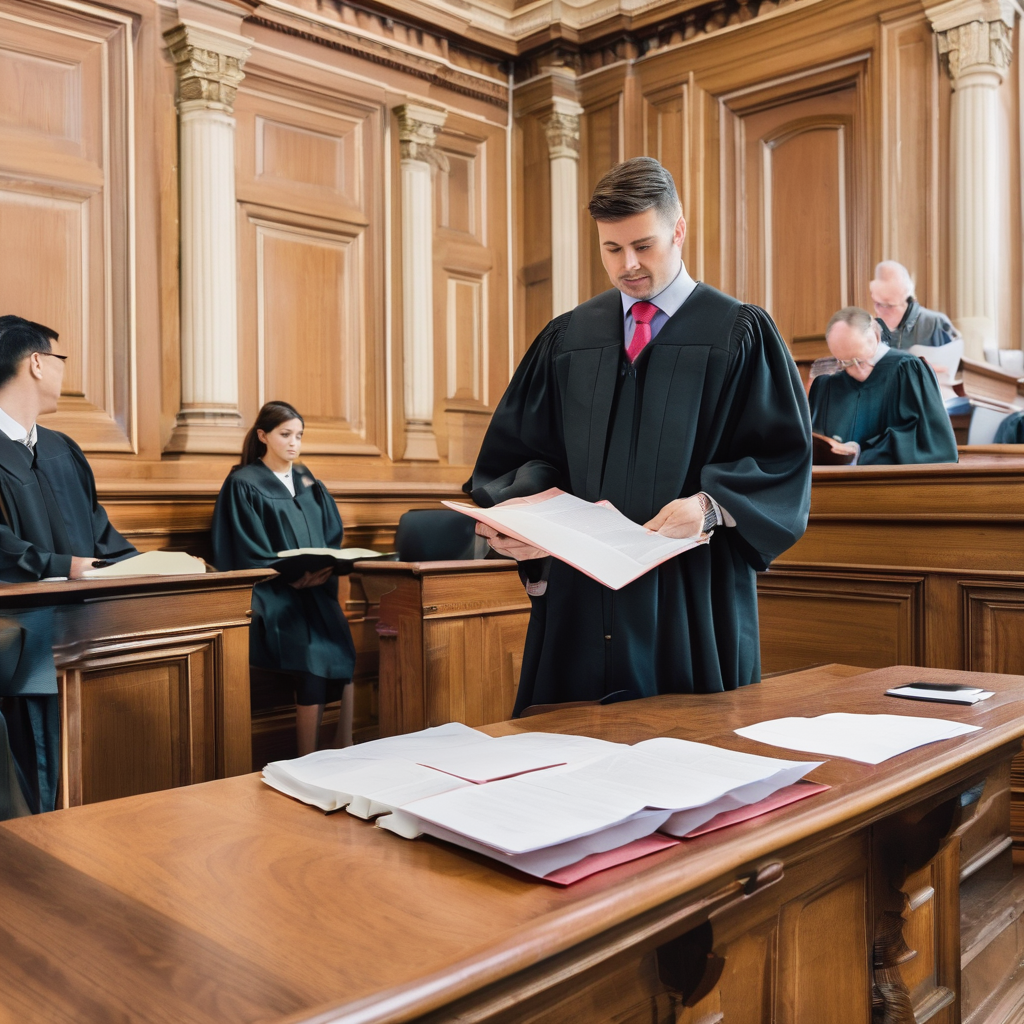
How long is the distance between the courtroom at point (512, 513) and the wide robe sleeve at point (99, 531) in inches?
1.0

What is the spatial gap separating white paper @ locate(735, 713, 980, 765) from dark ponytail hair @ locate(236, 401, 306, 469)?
11.6 ft

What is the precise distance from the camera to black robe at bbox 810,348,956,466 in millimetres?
4754

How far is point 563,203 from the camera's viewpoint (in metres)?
7.09

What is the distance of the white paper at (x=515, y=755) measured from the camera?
4.09 ft

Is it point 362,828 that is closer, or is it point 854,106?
point 362,828

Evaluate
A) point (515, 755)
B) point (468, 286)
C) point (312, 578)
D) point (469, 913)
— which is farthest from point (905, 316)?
point (469, 913)

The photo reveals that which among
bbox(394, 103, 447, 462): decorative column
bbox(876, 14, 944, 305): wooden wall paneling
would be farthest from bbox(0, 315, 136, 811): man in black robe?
bbox(876, 14, 944, 305): wooden wall paneling

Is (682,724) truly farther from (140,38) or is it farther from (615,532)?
(140,38)

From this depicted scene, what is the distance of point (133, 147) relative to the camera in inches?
207

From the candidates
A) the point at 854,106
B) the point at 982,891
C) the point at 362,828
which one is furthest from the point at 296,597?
the point at 854,106

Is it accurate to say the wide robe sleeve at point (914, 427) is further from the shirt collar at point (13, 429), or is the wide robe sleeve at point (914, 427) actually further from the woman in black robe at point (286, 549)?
the shirt collar at point (13, 429)

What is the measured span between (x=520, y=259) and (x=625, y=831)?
6.64 metres

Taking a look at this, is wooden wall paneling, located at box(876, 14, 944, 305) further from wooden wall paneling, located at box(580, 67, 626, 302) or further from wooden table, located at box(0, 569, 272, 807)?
wooden table, located at box(0, 569, 272, 807)

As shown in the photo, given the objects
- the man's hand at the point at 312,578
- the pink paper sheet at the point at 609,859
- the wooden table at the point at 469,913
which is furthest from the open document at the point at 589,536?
the man's hand at the point at 312,578
